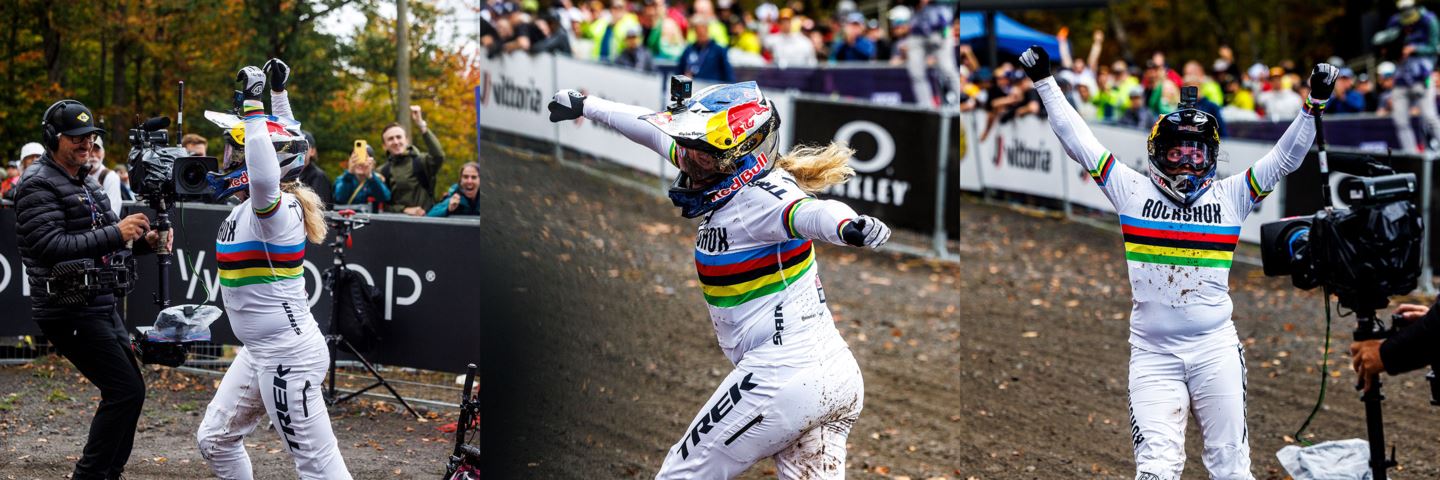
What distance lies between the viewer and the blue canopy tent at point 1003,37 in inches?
811

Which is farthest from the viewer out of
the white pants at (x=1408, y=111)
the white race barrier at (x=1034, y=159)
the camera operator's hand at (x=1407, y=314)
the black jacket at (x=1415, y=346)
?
the white race barrier at (x=1034, y=159)

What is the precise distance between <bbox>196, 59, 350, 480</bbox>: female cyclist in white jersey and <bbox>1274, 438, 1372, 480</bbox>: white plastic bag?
4.57 metres

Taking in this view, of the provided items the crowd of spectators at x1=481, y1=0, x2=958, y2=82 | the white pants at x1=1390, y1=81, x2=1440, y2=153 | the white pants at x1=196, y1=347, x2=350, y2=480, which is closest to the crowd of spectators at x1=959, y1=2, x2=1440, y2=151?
the white pants at x1=1390, y1=81, x2=1440, y2=153

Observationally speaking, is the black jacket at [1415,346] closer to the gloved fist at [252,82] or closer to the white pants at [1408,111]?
the gloved fist at [252,82]

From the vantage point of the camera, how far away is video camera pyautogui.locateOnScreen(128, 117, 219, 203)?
5.89 meters

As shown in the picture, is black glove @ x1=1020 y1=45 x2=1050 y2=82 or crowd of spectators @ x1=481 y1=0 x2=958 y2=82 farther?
crowd of spectators @ x1=481 y1=0 x2=958 y2=82

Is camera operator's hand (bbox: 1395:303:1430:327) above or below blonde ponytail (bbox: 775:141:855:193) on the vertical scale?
below

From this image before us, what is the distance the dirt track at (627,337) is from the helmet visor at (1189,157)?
2852 mm

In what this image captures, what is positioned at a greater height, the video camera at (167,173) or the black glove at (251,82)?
the black glove at (251,82)

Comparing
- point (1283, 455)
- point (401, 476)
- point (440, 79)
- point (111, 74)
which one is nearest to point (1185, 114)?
point (1283, 455)

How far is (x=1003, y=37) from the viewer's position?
21.4 meters

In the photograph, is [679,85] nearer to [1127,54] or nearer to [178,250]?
[178,250]

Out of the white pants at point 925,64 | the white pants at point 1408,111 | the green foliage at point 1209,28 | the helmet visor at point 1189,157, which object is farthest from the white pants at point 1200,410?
the green foliage at point 1209,28

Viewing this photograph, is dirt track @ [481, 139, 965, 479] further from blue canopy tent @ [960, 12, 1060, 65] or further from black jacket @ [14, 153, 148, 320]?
blue canopy tent @ [960, 12, 1060, 65]
